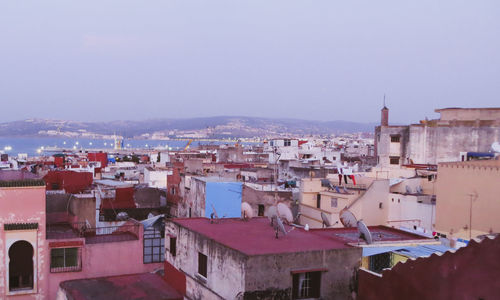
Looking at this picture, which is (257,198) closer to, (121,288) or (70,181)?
(70,181)

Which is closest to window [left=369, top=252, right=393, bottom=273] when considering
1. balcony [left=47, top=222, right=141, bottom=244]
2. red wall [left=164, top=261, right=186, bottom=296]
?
red wall [left=164, top=261, right=186, bottom=296]

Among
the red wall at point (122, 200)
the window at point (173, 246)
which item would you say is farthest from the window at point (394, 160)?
the window at point (173, 246)

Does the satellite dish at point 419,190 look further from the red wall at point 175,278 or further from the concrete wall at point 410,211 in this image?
the red wall at point 175,278

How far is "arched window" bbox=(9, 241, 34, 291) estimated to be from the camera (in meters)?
15.3

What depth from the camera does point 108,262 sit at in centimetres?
1605

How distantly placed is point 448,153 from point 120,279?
22495 millimetres

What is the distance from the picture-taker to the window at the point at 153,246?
17.0 meters

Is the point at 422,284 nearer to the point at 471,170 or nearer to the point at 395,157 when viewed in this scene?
the point at 471,170

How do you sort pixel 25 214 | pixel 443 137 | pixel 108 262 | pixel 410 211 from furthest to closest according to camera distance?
pixel 443 137
pixel 410 211
pixel 108 262
pixel 25 214

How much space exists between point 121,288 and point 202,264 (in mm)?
3055

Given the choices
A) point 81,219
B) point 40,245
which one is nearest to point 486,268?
point 40,245

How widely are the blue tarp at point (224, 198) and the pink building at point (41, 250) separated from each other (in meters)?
5.86

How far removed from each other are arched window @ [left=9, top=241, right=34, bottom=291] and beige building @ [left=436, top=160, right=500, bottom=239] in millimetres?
12124

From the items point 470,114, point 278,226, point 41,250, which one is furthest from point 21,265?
point 470,114
